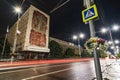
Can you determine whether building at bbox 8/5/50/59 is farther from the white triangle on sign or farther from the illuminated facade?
the white triangle on sign

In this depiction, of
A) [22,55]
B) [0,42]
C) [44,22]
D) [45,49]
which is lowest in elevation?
[22,55]

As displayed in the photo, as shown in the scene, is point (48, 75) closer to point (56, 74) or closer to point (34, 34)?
point (56, 74)

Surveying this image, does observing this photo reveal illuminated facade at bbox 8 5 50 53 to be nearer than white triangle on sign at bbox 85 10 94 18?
No

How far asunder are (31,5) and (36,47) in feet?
44.1

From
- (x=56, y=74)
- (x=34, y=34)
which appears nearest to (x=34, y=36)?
(x=34, y=34)

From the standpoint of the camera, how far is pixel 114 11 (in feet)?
56.1

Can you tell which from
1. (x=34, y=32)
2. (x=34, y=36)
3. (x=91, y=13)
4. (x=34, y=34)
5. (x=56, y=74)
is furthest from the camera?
(x=34, y=32)

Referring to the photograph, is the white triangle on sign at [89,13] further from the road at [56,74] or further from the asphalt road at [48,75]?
the asphalt road at [48,75]

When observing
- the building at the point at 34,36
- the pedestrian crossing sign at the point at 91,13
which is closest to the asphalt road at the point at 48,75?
the pedestrian crossing sign at the point at 91,13

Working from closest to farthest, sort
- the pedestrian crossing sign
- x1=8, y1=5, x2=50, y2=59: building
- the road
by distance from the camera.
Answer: the pedestrian crossing sign, the road, x1=8, y1=5, x2=50, y2=59: building

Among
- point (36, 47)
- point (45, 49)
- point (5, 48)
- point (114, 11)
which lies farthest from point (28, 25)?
point (114, 11)

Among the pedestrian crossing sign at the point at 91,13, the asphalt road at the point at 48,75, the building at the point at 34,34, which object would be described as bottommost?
the asphalt road at the point at 48,75

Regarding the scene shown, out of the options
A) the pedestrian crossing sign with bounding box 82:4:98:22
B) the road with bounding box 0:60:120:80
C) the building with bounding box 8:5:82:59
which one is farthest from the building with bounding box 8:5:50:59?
the pedestrian crossing sign with bounding box 82:4:98:22

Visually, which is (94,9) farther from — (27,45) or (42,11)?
(42,11)
